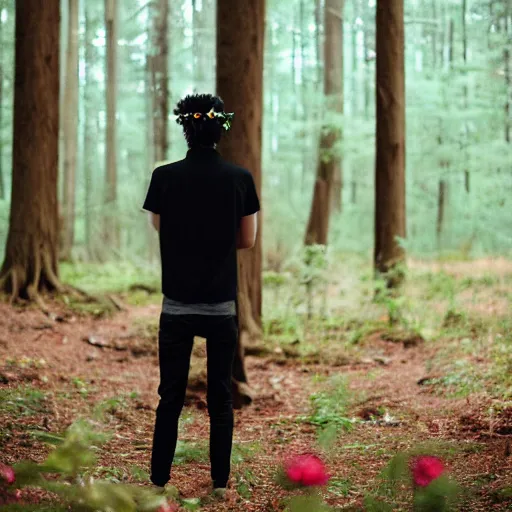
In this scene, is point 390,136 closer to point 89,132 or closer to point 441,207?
point 441,207

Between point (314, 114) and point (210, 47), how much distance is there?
450 inches

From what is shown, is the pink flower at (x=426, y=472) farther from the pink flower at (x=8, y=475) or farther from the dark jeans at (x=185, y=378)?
the dark jeans at (x=185, y=378)

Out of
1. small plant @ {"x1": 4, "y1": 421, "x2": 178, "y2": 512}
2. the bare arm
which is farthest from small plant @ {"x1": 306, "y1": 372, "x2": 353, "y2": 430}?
small plant @ {"x1": 4, "y1": 421, "x2": 178, "y2": 512}

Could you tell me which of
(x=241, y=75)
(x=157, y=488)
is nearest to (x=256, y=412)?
(x=157, y=488)

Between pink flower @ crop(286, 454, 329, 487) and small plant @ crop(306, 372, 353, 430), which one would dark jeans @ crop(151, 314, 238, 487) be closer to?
pink flower @ crop(286, 454, 329, 487)

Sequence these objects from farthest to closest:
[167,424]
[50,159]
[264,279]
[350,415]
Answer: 1. [264,279]
2. [50,159]
3. [350,415]
4. [167,424]

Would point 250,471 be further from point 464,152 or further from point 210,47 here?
point 210,47

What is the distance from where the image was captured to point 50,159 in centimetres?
1102

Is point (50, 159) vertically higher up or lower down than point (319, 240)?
higher up

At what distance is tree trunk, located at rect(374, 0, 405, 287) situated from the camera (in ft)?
38.3

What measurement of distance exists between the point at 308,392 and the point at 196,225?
3.92m

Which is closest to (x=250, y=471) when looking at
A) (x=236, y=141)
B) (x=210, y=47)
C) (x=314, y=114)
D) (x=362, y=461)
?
(x=362, y=461)

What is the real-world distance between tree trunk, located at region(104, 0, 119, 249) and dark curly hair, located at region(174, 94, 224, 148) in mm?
16258

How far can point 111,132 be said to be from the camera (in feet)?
74.2
